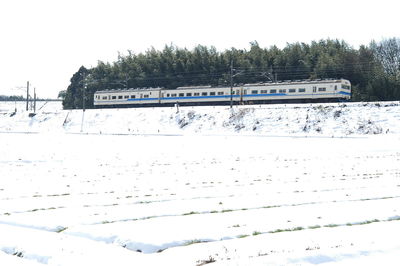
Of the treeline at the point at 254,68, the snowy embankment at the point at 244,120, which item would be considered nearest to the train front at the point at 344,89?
the snowy embankment at the point at 244,120

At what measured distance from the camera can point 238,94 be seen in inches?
2080

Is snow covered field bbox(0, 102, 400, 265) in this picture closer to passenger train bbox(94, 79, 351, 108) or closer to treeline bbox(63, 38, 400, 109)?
passenger train bbox(94, 79, 351, 108)

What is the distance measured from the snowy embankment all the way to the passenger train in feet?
9.66

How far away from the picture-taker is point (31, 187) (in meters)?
11.6

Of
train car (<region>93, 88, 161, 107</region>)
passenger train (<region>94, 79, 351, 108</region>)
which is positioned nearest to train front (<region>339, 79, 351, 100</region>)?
passenger train (<region>94, 79, 351, 108</region>)

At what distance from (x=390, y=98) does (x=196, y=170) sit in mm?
49171

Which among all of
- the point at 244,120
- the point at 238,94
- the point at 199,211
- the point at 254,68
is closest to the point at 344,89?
the point at 244,120

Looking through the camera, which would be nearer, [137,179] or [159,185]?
[159,185]

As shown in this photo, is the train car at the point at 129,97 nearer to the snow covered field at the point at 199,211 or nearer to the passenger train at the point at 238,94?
the passenger train at the point at 238,94

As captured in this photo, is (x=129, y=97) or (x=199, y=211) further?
(x=129, y=97)

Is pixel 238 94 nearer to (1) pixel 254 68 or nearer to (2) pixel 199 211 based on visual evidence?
(1) pixel 254 68

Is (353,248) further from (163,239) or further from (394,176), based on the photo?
(394,176)

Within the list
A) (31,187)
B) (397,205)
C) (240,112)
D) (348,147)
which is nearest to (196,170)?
(31,187)

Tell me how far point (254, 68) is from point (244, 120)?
32.9 metres
